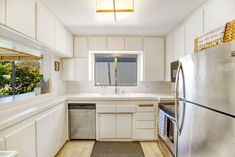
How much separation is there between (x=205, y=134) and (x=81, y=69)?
3227 mm

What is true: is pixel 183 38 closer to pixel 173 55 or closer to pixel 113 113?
pixel 173 55

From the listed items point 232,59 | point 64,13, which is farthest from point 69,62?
point 232,59

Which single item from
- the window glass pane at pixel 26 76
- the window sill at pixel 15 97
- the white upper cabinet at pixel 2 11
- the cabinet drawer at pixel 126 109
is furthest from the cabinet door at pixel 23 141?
the cabinet drawer at pixel 126 109

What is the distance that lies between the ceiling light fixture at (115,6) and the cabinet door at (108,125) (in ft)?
6.87

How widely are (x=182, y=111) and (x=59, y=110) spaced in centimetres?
215

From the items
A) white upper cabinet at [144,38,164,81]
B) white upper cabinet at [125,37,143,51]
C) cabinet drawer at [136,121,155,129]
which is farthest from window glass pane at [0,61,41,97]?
white upper cabinet at [144,38,164,81]

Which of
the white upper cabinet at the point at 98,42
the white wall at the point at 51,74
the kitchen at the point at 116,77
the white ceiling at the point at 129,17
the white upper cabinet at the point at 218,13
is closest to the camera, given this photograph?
A: the kitchen at the point at 116,77

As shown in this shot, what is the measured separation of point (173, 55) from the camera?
360 cm

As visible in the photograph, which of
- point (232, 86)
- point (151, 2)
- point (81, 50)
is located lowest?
point (232, 86)

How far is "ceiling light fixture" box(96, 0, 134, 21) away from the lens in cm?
222

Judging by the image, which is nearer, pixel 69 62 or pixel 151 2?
pixel 151 2

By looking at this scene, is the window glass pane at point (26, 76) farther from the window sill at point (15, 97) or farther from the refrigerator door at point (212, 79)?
the refrigerator door at point (212, 79)

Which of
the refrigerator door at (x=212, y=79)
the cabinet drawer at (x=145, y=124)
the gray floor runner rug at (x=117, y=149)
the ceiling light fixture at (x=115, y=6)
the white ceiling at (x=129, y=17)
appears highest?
the white ceiling at (x=129, y=17)

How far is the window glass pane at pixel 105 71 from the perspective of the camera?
14.7 ft
